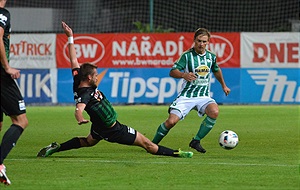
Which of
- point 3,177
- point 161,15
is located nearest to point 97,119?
point 3,177

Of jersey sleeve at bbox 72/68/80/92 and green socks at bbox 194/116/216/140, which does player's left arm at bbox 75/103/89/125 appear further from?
green socks at bbox 194/116/216/140

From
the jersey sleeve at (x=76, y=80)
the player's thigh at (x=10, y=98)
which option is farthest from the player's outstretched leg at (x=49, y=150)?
the player's thigh at (x=10, y=98)

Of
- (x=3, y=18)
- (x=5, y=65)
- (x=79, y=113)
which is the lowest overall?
(x=79, y=113)

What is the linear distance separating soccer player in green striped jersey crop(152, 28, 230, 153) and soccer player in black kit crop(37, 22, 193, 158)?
3.77 feet

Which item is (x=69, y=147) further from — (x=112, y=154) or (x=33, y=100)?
(x=33, y=100)

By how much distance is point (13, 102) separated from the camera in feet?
28.5

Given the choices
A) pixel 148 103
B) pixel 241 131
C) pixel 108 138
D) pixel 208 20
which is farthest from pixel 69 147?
pixel 208 20

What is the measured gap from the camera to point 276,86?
24.0m

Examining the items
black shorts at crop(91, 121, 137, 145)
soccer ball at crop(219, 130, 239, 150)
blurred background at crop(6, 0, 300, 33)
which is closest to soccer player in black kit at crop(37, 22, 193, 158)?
black shorts at crop(91, 121, 137, 145)

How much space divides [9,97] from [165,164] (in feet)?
8.16

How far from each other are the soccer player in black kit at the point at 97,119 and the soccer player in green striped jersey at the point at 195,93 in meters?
1.15

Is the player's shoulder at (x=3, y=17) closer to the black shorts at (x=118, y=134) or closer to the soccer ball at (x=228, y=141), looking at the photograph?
the black shorts at (x=118, y=134)

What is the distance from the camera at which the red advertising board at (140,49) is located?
24.3m

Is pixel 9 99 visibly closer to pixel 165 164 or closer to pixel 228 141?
Result: pixel 165 164
